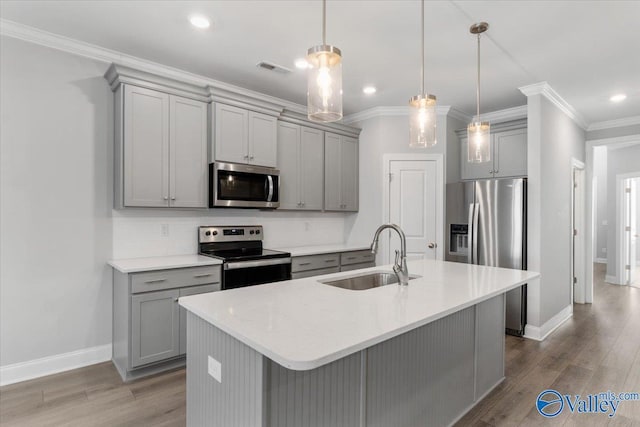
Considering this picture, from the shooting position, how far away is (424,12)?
2430 millimetres

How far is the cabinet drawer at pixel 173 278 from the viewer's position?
2674 millimetres

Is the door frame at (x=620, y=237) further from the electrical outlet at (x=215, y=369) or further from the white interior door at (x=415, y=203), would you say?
the electrical outlet at (x=215, y=369)

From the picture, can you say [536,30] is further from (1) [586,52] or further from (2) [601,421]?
(2) [601,421]

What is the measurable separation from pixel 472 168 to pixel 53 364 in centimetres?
499

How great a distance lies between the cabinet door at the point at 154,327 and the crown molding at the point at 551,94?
4046 millimetres

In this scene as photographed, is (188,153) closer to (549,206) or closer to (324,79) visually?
(324,79)

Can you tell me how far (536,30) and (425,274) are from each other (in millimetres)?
2020

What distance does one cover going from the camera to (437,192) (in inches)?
177

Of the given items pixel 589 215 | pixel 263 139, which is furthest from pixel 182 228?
pixel 589 215

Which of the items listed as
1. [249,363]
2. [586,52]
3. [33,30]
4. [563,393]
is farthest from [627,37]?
[33,30]

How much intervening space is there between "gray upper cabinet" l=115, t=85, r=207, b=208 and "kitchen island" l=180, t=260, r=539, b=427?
1580 mm

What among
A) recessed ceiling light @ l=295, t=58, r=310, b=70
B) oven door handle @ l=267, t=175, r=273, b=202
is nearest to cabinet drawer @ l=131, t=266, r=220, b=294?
oven door handle @ l=267, t=175, r=273, b=202

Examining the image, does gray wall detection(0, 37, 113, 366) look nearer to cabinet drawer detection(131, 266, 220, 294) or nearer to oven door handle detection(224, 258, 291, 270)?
cabinet drawer detection(131, 266, 220, 294)

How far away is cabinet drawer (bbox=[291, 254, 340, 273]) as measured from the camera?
3705mm
